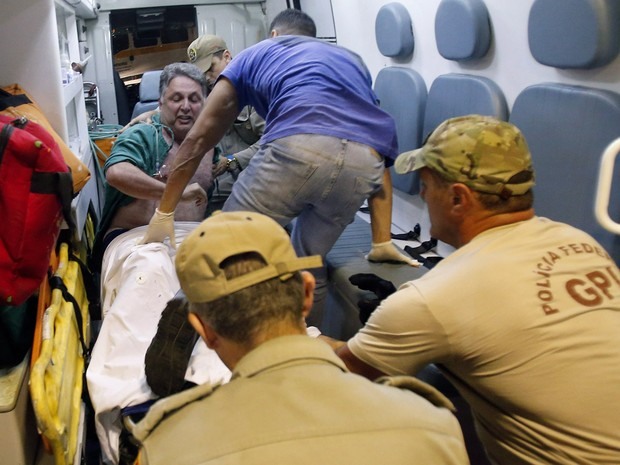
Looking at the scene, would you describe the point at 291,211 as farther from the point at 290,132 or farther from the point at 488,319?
the point at 488,319

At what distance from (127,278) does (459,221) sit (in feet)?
3.87

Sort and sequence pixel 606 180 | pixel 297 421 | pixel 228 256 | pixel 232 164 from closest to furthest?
pixel 297 421
pixel 228 256
pixel 606 180
pixel 232 164

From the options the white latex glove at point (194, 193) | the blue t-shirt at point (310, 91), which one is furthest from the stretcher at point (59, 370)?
the blue t-shirt at point (310, 91)

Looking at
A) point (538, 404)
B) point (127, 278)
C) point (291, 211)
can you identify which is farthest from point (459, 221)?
point (127, 278)

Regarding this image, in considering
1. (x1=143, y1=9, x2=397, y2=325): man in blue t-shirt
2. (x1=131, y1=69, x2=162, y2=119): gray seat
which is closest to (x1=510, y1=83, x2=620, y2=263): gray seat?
(x1=143, y1=9, x2=397, y2=325): man in blue t-shirt

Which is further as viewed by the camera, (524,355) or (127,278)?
(127,278)

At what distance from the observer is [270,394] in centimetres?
78

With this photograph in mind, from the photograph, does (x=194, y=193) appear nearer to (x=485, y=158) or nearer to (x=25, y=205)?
(x=25, y=205)

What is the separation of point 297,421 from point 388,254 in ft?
5.64

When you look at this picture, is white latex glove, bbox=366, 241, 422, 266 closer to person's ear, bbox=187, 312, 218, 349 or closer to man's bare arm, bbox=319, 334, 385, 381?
man's bare arm, bbox=319, 334, 385, 381

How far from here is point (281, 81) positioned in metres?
2.06

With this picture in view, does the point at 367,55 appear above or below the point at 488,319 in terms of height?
above

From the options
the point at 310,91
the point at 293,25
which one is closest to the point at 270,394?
the point at 310,91

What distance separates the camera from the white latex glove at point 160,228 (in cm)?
216
